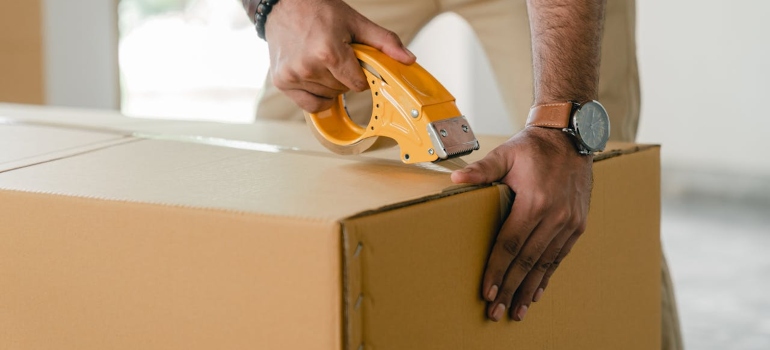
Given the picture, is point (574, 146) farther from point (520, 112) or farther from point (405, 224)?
point (520, 112)

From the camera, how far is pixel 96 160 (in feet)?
2.69

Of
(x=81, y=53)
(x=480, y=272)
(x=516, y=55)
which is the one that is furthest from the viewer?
(x=81, y=53)

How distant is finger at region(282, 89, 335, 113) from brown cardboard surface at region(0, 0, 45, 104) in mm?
1591

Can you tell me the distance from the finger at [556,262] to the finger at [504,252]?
55mm

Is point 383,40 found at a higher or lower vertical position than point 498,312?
higher

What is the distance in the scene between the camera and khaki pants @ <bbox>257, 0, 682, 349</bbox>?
1227mm

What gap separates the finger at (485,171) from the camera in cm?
68

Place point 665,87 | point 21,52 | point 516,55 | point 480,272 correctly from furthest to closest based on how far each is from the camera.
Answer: point 665,87 → point 21,52 → point 516,55 → point 480,272

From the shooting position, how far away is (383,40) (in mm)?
777

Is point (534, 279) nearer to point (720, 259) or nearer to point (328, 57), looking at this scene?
point (328, 57)

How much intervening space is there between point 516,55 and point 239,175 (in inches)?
25.9

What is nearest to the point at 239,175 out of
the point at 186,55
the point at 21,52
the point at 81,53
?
the point at 21,52

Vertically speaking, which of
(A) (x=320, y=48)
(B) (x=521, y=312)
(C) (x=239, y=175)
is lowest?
(B) (x=521, y=312)

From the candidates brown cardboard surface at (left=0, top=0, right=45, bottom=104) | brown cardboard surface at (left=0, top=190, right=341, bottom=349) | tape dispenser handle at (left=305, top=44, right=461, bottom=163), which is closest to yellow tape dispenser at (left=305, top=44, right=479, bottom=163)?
tape dispenser handle at (left=305, top=44, right=461, bottom=163)
